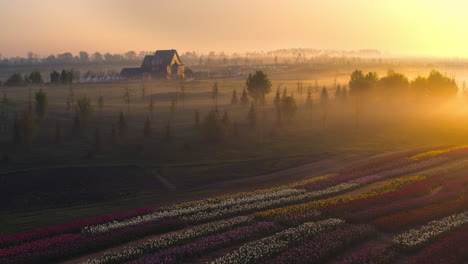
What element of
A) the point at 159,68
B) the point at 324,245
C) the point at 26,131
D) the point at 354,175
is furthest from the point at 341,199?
the point at 159,68

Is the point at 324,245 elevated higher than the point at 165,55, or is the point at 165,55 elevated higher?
the point at 165,55

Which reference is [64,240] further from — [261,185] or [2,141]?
[2,141]

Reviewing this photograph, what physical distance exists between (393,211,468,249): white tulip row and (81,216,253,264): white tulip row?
35.9 ft

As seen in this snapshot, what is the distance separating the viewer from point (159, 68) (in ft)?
622

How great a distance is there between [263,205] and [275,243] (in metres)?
9.85

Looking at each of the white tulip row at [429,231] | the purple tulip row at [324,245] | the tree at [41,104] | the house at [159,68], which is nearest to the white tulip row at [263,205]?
Answer: the purple tulip row at [324,245]

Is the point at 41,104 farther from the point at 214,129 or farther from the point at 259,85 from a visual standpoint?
the point at 259,85

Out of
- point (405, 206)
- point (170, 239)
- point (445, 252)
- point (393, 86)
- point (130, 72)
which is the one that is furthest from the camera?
point (130, 72)

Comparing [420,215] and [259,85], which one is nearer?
[420,215]

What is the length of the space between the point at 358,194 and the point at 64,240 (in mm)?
25123

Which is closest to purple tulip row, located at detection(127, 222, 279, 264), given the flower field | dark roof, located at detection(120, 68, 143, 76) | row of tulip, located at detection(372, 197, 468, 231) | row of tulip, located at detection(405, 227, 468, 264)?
the flower field

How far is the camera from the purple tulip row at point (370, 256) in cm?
2283

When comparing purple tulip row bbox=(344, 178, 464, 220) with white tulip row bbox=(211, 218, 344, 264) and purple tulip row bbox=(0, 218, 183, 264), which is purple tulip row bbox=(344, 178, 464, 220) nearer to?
white tulip row bbox=(211, 218, 344, 264)

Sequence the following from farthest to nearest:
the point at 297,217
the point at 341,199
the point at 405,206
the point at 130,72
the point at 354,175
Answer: the point at 130,72 → the point at 354,175 → the point at 341,199 → the point at 405,206 → the point at 297,217
